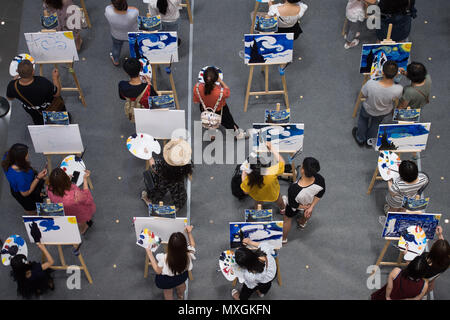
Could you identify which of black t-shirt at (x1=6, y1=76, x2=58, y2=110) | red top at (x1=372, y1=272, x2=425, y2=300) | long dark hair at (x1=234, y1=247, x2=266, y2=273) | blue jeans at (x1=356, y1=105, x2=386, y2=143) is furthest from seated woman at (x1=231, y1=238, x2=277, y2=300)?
black t-shirt at (x1=6, y1=76, x2=58, y2=110)

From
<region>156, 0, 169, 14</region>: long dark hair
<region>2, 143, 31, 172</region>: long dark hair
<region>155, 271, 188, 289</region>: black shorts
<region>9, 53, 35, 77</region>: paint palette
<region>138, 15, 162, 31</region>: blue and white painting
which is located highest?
<region>156, 0, 169, 14</region>: long dark hair

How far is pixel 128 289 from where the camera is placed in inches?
300

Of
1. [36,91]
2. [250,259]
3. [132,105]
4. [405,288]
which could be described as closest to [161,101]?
[132,105]

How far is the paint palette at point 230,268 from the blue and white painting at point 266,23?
3288mm

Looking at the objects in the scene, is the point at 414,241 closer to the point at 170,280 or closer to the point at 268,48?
the point at 170,280

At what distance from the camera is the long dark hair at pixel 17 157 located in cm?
727

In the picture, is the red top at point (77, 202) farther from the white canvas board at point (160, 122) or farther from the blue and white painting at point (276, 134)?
the blue and white painting at point (276, 134)

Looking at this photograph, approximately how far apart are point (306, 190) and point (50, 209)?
118 inches

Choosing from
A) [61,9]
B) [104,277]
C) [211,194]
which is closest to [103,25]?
[61,9]

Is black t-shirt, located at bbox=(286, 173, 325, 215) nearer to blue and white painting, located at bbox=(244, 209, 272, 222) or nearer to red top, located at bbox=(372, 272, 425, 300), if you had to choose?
blue and white painting, located at bbox=(244, 209, 272, 222)

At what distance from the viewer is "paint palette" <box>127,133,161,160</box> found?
311 inches

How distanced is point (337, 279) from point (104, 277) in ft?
9.62

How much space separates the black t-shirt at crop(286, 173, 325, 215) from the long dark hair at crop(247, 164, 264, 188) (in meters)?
0.38
